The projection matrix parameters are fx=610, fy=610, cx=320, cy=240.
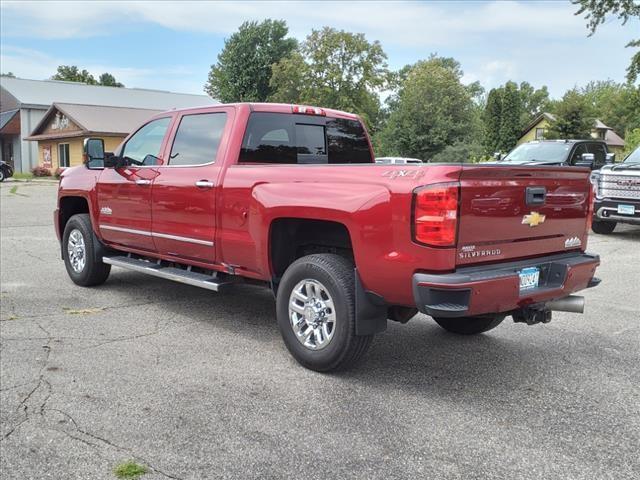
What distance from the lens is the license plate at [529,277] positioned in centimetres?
401

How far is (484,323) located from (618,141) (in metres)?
73.8

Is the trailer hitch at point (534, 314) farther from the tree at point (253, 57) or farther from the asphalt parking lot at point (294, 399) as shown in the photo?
the tree at point (253, 57)

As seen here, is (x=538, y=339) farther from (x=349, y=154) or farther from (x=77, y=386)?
(x=77, y=386)

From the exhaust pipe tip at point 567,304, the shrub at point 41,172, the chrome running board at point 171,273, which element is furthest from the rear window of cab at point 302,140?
the shrub at point 41,172

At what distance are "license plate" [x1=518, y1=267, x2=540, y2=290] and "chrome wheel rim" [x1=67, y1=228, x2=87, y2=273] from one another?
16.9 ft

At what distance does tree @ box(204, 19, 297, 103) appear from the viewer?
60906 mm

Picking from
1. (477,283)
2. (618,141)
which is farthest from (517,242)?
(618,141)

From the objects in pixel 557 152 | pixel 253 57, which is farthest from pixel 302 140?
pixel 253 57

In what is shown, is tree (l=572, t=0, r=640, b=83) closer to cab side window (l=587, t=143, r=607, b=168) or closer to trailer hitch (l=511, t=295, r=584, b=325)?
cab side window (l=587, t=143, r=607, b=168)

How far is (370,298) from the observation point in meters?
4.08

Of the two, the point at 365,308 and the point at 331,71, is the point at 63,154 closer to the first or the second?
the point at 331,71

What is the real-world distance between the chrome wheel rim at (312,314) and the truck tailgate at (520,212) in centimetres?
107

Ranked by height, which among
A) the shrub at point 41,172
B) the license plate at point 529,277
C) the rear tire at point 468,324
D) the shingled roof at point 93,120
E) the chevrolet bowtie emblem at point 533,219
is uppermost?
the shingled roof at point 93,120

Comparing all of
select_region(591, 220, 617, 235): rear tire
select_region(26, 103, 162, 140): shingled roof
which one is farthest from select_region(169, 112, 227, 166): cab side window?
select_region(26, 103, 162, 140): shingled roof
